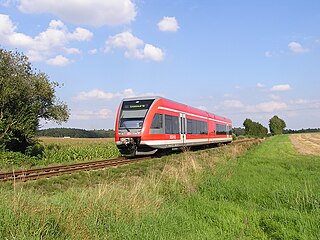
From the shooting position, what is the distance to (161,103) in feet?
68.4

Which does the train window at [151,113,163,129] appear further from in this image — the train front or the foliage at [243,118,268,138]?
the foliage at [243,118,268,138]

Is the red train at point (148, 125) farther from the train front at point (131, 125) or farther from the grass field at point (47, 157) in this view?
the grass field at point (47, 157)

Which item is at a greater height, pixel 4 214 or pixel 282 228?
pixel 4 214

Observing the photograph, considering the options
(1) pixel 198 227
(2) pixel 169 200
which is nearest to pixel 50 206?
(1) pixel 198 227

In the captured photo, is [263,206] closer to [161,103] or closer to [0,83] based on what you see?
[161,103]

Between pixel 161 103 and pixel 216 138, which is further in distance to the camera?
pixel 216 138

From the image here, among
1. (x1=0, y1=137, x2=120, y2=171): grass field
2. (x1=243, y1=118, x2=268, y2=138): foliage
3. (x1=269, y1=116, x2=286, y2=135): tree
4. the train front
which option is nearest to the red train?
the train front

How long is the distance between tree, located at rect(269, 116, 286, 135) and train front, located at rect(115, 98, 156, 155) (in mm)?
137309

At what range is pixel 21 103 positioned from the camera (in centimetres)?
2350

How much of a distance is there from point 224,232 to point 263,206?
2529mm

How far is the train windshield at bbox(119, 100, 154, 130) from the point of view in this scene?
19.6 m

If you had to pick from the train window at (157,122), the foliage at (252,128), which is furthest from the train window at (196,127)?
the foliage at (252,128)

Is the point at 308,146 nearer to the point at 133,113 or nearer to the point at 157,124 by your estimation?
the point at 157,124

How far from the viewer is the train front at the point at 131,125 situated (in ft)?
63.6
